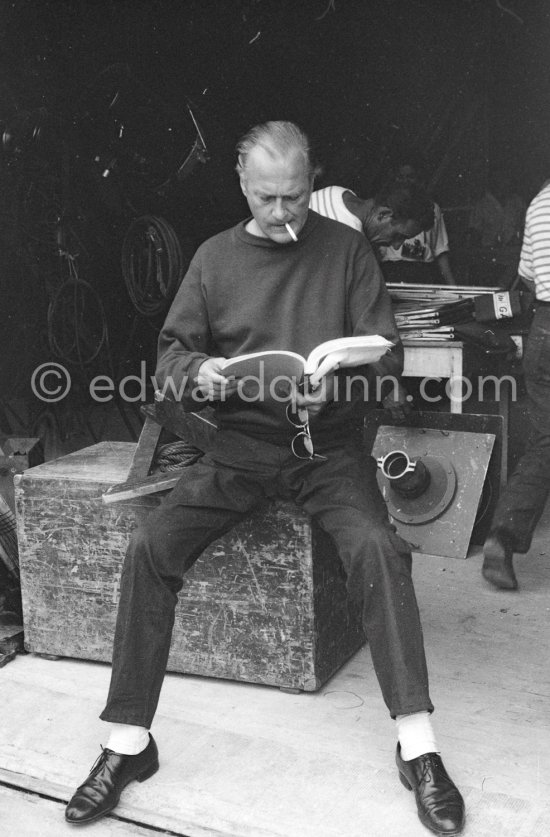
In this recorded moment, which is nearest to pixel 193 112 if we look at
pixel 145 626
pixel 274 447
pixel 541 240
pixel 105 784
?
pixel 541 240

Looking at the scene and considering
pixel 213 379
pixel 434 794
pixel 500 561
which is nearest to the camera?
pixel 434 794

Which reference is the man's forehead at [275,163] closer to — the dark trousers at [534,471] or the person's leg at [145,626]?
the person's leg at [145,626]

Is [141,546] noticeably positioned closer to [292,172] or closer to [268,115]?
[292,172]

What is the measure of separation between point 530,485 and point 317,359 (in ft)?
5.49

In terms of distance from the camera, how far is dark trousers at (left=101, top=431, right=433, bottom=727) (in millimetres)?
2141

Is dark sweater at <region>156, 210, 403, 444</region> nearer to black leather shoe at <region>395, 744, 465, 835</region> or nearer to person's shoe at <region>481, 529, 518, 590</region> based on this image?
black leather shoe at <region>395, 744, 465, 835</region>

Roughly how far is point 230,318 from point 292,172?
436 mm

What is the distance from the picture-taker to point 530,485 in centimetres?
361

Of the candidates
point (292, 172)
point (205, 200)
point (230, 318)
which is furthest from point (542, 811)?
point (205, 200)

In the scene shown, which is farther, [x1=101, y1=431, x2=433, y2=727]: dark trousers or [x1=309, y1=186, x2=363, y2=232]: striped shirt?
[x1=309, y1=186, x2=363, y2=232]: striped shirt

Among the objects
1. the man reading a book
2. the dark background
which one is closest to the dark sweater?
the man reading a book

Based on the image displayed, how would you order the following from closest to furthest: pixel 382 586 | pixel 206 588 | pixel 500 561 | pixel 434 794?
1. pixel 434 794
2. pixel 382 586
3. pixel 206 588
4. pixel 500 561

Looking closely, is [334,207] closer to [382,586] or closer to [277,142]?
[277,142]

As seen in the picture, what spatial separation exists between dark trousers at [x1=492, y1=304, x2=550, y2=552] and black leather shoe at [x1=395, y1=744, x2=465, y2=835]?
161 cm
